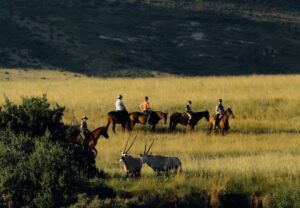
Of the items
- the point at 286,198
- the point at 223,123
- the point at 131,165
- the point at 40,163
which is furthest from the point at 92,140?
the point at 223,123

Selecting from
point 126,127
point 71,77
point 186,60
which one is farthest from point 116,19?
point 126,127

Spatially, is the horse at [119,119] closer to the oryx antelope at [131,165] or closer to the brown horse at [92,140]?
the brown horse at [92,140]

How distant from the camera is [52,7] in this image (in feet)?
381

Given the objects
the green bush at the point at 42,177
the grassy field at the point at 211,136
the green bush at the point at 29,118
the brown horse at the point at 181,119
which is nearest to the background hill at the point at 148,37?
the grassy field at the point at 211,136

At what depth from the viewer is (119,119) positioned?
3847cm

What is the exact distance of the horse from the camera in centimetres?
3838

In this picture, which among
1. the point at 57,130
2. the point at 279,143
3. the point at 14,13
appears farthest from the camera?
the point at 14,13

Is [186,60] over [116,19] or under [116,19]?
under

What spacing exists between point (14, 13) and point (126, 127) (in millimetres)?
71829

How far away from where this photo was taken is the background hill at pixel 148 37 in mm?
90375

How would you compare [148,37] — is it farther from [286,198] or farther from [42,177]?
[42,177]

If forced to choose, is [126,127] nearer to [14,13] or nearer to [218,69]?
[218,69]

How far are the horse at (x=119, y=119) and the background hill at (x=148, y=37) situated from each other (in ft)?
147

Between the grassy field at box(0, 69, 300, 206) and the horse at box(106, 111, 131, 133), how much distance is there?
0.68m
